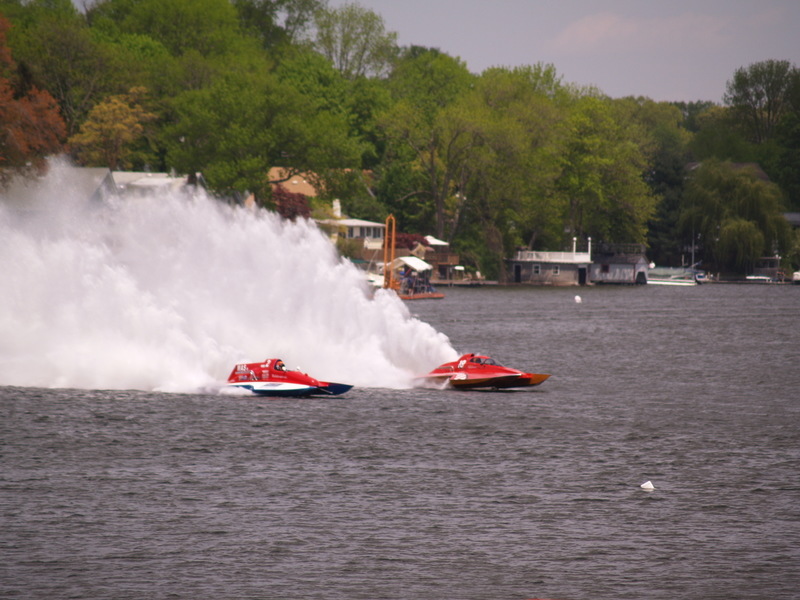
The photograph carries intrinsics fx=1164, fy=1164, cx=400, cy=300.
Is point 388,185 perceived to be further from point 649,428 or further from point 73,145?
point 649,428

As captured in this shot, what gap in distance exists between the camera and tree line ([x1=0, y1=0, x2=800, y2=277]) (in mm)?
141375

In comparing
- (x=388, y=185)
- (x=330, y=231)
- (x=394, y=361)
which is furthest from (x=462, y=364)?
(x=388, y=185)

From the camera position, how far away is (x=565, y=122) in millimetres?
177000

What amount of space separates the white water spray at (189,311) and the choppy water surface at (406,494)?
129 inches

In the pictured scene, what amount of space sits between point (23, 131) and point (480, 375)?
53253mm

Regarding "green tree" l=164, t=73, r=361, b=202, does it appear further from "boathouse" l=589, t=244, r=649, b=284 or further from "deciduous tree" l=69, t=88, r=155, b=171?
"boathouse" l=589, t=244, r=649, b=284

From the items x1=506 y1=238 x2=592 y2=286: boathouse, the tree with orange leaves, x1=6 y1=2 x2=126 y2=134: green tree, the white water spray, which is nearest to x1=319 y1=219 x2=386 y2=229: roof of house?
x1=506 y1=238 x2=592 y2=286: boathouse

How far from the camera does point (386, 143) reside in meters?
193

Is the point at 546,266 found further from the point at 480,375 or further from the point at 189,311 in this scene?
the point at 480,375

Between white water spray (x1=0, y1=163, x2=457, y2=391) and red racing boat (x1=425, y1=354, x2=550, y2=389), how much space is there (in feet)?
7.43

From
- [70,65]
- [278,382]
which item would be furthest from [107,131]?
[278,382]

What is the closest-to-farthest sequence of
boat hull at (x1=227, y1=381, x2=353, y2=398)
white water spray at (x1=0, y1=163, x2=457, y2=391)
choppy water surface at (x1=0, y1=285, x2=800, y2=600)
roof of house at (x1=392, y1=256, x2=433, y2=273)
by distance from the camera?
choppy water surface at (x1=0, y1=285, x2=800, y2=600) → boat hull at (x1=227, y1=381, x2=353, y2=398) → white water spray at (x1=0, y1=163, x2=457, y2=391) → roof of house at (x1=392, y1=256, x2=433, y2=273)

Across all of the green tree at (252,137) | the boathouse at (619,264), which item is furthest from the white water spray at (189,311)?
the boathouse at (619,264)

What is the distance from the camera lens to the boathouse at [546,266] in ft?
602
